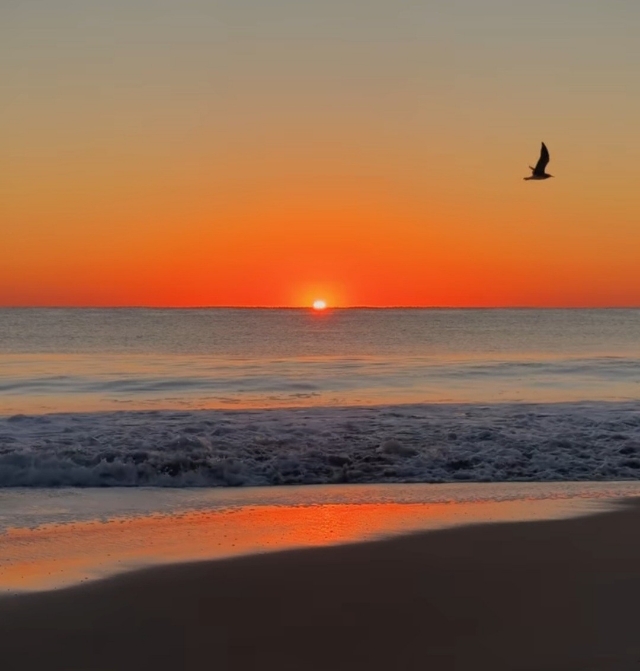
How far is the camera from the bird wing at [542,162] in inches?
550

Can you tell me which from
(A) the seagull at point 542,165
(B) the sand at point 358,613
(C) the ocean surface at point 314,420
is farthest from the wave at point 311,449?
(B) the sand at point 358,613

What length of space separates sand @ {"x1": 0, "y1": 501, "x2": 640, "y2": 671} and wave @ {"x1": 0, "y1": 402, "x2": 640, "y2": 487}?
17.7ft

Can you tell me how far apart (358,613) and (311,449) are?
8723 millimetres

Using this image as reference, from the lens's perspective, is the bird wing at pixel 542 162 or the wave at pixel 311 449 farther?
the wave at pixel 311 449

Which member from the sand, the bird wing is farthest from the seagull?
the sand

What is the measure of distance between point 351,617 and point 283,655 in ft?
3.08

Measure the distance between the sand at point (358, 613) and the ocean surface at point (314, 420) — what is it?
5.53m

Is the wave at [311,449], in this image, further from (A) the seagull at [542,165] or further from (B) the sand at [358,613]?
(B) the sand at [358,613]

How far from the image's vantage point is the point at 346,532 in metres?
10.5

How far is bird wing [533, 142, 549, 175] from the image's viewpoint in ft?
45.8

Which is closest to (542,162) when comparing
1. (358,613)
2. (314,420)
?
(314,420)

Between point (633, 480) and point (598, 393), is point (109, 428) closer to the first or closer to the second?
point (633, 480)

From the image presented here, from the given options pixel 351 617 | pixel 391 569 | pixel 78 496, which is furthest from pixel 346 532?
pixel 78 496

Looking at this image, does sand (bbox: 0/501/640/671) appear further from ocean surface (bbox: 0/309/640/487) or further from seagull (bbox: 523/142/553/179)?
seagull (bbox: 523/142/553/179)
